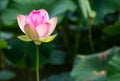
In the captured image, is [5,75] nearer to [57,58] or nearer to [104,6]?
[57,58]

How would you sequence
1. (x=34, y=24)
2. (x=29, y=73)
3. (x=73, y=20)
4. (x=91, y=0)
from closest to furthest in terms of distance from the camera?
(x=34, y=24)
(x=91, y=0)
(x=29, y=73)
(x=73, y=20)

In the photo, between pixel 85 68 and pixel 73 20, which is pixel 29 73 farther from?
pixel 85 68

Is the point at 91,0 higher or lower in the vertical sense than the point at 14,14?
higher

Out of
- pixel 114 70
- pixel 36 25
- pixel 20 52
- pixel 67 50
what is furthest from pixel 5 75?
pixel 36 25

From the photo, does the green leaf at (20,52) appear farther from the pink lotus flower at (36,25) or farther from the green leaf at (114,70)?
the pink lotus flower at (36,25)

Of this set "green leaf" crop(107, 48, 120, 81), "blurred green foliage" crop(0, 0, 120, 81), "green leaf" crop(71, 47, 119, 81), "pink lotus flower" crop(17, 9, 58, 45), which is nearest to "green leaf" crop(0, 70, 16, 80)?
"blurred green foliage" crop(0, 0, 120, 81)

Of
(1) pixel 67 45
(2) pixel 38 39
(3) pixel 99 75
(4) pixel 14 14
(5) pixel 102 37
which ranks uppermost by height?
(5) pixel 102 37

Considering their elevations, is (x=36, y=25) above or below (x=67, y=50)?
below

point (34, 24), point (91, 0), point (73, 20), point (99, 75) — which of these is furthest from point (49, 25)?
point (73, 20)
